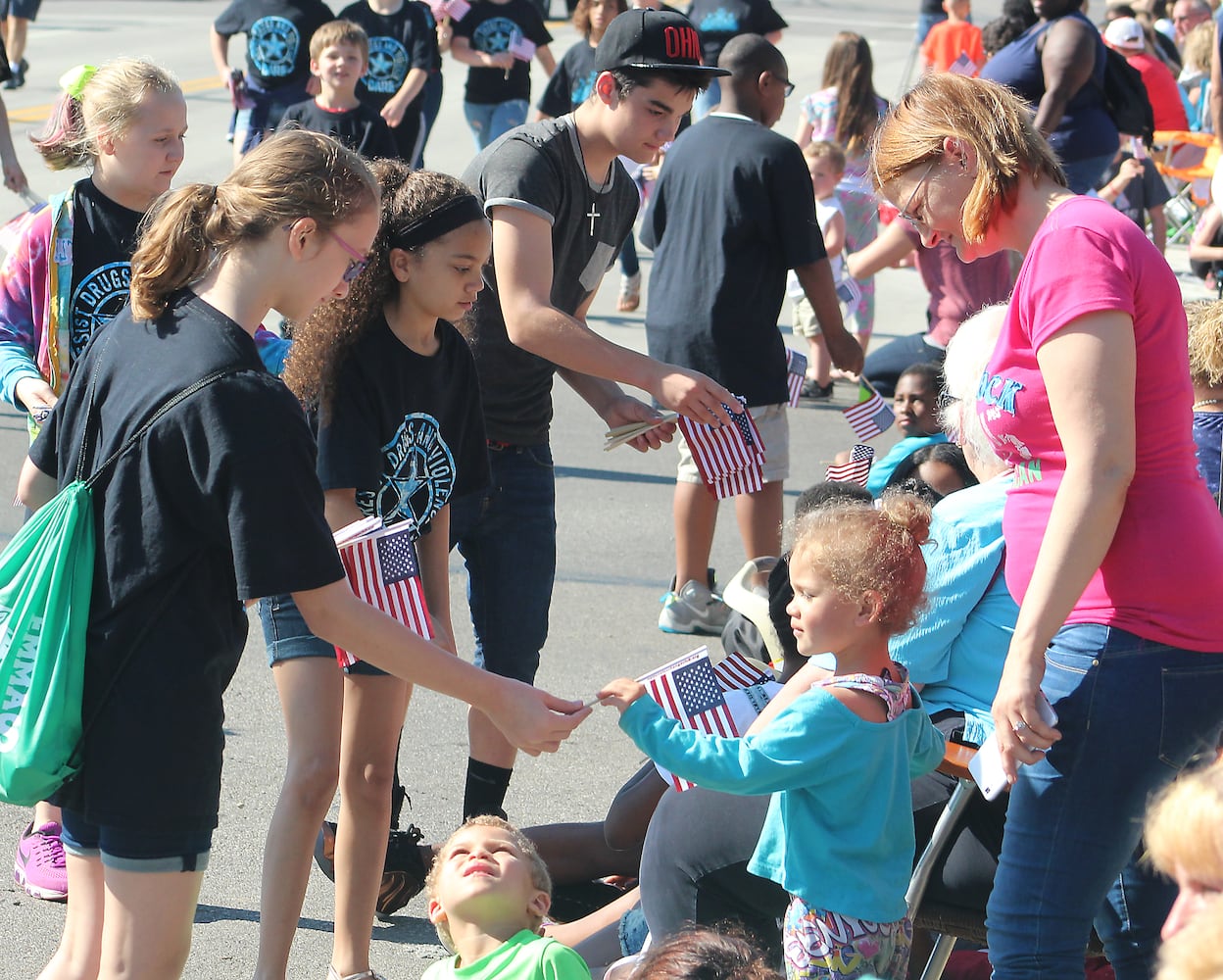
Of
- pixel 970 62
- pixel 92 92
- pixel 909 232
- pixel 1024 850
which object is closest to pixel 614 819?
pixel 1024 850

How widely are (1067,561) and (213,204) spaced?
4.84ft

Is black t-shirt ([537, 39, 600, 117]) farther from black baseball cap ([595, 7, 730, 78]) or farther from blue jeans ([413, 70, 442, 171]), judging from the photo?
black baseball cap ([595, 7, 730, 78])

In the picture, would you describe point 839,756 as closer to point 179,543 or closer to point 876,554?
point 876,554

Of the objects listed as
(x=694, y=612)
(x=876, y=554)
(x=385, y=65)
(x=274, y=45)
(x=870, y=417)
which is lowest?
(x=694, y=612)

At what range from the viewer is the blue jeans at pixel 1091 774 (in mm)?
2512

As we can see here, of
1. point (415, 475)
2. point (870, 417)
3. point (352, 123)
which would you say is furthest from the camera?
point (352, 123)

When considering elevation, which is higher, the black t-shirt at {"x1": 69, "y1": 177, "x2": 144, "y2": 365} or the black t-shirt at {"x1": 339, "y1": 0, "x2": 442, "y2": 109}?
the black t-shirt at {"x1": 339, "y1": 0, "x2": 442, "y2": 109}

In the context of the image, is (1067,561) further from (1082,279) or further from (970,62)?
(970,62)

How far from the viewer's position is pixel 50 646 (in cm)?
237

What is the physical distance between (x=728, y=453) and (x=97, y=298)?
70.1 inches

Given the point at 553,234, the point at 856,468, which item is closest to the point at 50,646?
the point at 553,234

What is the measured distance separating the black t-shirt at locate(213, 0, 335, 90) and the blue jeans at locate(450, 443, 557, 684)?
20.6ft

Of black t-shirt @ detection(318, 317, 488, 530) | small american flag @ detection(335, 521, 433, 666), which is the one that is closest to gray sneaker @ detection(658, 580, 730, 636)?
black t-shirt @ detection(318, 317, 488, 530)

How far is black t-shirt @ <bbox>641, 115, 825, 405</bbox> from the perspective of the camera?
→ 5.62 metres
